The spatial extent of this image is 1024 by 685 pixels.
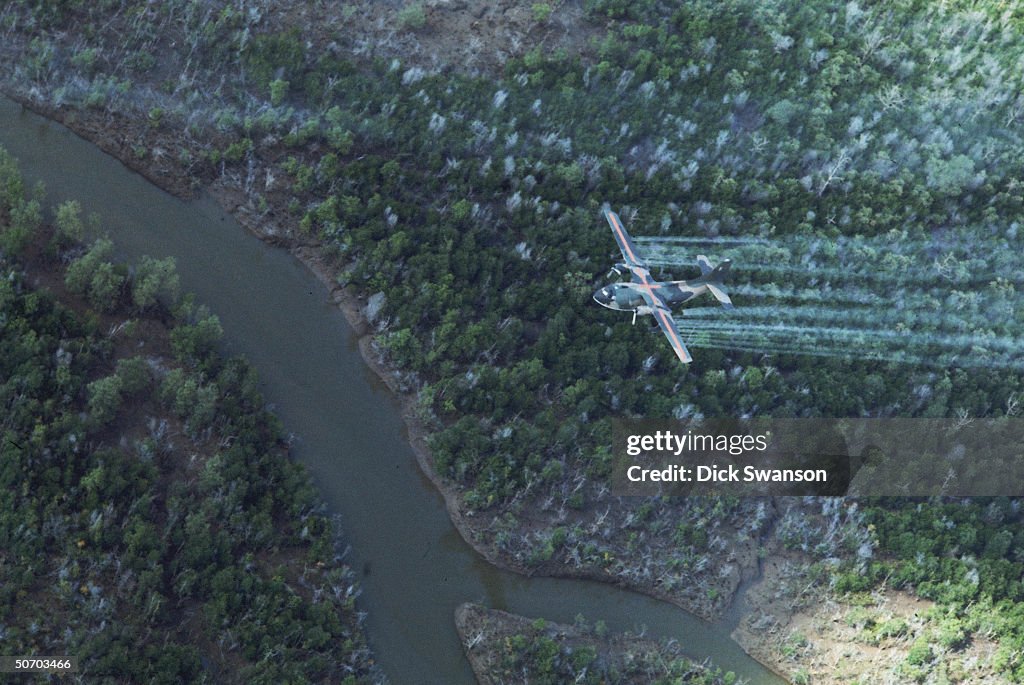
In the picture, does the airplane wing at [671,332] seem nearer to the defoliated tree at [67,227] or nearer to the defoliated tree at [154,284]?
the defoliated tree at [154,284]

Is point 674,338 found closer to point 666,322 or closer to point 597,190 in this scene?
point 666,322

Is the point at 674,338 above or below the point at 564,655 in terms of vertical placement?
above

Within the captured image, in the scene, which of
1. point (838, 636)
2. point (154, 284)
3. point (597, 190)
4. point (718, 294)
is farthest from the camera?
point (597, 190)

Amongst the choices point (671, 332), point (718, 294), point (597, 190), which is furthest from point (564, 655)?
point (597, 190)

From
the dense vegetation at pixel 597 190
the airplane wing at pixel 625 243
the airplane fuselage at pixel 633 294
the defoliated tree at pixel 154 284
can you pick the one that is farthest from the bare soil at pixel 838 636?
the defoliated tree at pixel 154 284

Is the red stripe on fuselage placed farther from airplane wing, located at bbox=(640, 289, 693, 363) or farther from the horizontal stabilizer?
the horizontal stabilizer

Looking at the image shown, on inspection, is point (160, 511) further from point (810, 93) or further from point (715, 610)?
point (810, 93)

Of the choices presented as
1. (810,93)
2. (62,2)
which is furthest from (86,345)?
(810,93)
